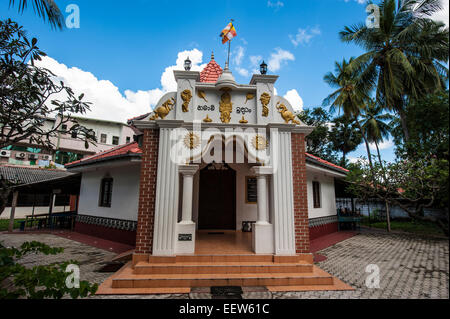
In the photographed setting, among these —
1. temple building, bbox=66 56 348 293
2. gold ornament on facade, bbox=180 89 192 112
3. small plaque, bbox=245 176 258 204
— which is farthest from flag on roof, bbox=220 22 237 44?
small plaque, bbox=245 176 258 204

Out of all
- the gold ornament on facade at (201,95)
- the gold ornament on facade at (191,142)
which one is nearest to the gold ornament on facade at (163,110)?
the gold ornament on facade at (201,95)

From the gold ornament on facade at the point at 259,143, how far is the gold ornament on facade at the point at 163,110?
2.25m

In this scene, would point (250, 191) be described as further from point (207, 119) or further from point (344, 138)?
point (344, 138)

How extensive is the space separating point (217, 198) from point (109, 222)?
14.7 ft

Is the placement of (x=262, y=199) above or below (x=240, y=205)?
above

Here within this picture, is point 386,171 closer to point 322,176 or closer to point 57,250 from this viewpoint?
point 322,176

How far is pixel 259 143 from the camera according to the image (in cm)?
525

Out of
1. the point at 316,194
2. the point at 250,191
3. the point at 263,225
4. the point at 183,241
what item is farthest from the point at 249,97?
the point at 316,194

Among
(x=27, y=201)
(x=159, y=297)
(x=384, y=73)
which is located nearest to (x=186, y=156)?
(x=159, y=297)

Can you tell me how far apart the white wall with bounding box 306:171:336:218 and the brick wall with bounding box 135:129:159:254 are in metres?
6.83

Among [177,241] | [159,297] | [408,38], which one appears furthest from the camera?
[408,38]

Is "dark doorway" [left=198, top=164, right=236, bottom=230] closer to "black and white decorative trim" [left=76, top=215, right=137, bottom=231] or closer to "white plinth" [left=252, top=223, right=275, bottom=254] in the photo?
"black and white decorative trim" [left=76, top=215, right=137, bottom=231]

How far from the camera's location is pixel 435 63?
998cm

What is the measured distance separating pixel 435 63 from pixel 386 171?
→ 23.3ft
